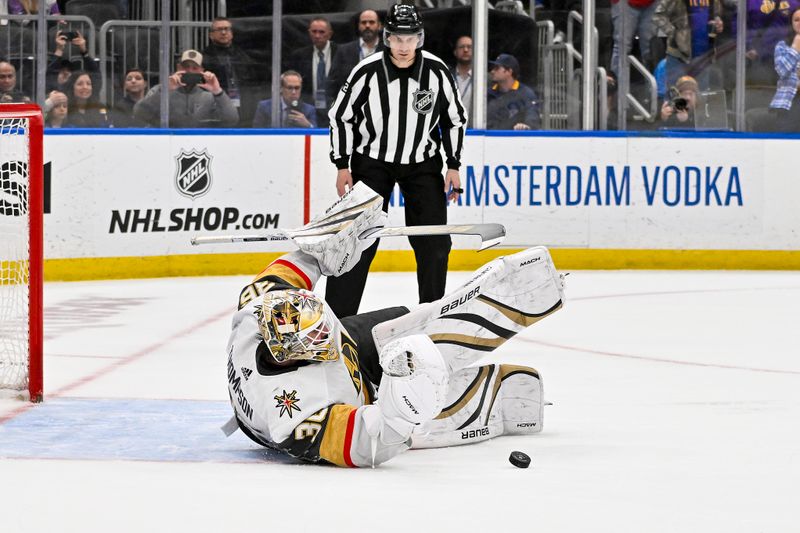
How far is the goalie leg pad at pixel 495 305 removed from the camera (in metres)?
3.53

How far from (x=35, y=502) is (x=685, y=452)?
165 cm

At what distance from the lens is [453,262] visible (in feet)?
31.6

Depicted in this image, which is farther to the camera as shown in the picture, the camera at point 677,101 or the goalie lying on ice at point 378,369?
the camera at point 677,101

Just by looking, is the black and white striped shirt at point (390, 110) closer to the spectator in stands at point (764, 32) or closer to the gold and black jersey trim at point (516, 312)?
the gold and black jersey trim at point (516, 312)

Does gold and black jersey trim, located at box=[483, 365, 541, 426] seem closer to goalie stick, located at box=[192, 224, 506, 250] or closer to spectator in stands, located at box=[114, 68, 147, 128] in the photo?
goalie stick, located at box=[192, 224, 506, 250]

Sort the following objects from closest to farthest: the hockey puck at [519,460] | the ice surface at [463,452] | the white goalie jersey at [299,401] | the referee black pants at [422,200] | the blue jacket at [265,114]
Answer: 1. the ice surface at [463,452]
2. the white goalie jersey at [299,401]
3. the hockey puck at [519,460]
4. the referee black pants at [422,200]
5. the blue jacket at [265,114]

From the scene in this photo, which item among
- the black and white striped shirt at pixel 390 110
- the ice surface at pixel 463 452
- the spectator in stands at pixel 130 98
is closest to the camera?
the ice surface at pixel 463 452

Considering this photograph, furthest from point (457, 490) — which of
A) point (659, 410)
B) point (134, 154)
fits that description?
point (134, 154)

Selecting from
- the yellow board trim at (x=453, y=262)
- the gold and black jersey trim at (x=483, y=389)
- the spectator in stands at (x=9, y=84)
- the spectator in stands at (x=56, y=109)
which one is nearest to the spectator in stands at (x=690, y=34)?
the yellow board trim at (x=453, y=262)

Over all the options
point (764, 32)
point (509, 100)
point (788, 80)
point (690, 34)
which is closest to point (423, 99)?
point (509, 100)

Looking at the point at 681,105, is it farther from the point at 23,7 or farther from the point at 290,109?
the point at 23,7

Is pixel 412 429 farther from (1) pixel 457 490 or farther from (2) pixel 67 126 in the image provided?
(2) pixel 67 126

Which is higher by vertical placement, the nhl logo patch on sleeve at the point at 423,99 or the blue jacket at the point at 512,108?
the blue jacket at the point at 512,108

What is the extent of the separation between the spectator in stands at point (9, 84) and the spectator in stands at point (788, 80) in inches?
208
